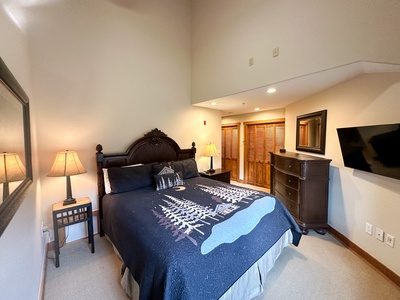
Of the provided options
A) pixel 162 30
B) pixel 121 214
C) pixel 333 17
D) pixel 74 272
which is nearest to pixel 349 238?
pixel 333 17

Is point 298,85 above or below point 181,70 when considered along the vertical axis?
below

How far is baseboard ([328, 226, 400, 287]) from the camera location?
1.88 meters

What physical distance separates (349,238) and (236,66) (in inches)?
119

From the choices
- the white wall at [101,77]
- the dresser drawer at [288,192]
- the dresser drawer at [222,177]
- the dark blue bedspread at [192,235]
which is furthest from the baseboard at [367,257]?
the white wall at [101,77]

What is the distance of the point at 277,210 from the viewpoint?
2182 mm

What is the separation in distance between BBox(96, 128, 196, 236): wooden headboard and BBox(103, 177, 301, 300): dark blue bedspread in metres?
0.53

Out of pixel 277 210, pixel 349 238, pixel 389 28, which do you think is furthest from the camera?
pixel 349 238

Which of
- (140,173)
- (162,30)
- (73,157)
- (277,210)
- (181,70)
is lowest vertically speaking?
(277,210)

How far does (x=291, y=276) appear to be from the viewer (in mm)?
1956

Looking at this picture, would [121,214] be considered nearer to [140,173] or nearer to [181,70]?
[140,173]

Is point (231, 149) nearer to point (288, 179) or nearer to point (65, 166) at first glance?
point (288, 179)

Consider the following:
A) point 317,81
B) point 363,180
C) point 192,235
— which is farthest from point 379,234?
point 192,235

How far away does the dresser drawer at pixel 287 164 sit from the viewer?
2877mm

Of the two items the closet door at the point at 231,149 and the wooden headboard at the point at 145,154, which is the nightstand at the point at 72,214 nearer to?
the wooden headboard at the point at 145,154
